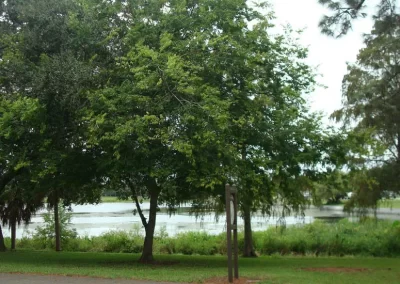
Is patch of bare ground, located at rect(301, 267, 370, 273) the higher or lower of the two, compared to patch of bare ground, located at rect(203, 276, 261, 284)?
lower

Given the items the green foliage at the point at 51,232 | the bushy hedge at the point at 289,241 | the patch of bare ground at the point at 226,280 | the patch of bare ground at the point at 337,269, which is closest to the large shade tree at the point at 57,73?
the patch of bare ground at the point at 226,280

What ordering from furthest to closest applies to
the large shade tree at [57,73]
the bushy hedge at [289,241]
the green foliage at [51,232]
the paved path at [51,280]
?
the green foliage at [51,232] → the bushy hedge at [289,241] → the large shade tree at [57,73] → the paved path at [51,280]

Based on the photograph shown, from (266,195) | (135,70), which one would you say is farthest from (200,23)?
(266,195)

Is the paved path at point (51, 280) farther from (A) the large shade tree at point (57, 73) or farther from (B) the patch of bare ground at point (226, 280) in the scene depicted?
(A) the large shade tree at point (57, 73)

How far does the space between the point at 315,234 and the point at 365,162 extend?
7482 mm

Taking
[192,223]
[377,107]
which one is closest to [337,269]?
[377,107]

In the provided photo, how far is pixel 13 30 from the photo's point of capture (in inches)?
740

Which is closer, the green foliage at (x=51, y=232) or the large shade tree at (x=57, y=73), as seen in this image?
the large shade tree at (x=57, y=73)

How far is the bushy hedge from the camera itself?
27.9 metres

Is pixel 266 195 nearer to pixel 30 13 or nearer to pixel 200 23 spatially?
pixel 200 23

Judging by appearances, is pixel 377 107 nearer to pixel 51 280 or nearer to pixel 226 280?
pixel 226 280

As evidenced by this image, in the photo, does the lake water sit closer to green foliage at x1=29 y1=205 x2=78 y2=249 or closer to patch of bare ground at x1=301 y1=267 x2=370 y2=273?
green foliage at x1=29 y1=205 x2=78 y2=249

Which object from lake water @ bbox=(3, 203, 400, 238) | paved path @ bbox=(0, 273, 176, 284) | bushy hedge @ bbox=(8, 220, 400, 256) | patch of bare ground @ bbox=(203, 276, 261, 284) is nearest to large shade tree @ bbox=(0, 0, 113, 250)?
paved path @ bbox=(0, 273, 176, 284)

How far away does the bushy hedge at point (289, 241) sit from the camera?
27922 millimetres
